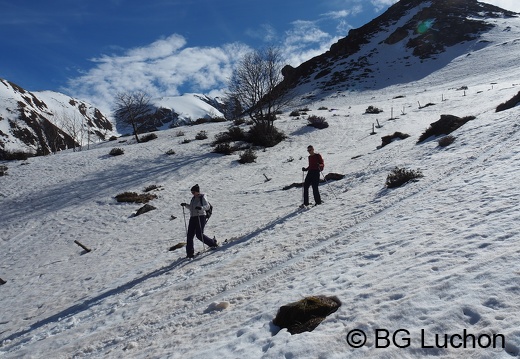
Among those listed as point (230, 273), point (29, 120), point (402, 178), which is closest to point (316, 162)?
point (402, 178)

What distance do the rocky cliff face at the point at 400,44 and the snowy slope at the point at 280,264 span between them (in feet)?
134

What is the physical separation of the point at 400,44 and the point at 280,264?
250ft

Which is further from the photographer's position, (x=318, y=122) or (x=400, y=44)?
(x=400, y=44)

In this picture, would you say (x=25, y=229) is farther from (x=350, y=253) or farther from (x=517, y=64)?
(x=517, y=64)

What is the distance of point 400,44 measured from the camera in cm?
7150

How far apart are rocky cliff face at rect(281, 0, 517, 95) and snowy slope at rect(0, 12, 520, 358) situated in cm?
4072

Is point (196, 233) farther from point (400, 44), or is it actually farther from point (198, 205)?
point (400, 44)

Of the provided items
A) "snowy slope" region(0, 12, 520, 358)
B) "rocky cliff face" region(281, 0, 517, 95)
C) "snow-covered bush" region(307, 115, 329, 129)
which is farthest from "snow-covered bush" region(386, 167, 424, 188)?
"rocky cliff face" region(281, 0, 517, 95)

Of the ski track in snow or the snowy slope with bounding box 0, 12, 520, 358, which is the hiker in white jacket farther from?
the snowy slope with bounding box 0, 12, 520, 358

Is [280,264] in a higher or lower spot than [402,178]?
lower

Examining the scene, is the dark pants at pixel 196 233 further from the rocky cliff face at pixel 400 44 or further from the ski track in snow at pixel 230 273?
the rocky cliff face at pixel 400 44

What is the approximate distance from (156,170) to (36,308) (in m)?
14.6

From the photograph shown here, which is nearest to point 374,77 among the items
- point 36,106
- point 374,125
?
point 374,125

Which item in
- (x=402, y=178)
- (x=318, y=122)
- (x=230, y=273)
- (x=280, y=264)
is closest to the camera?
(x=280, y=264)
